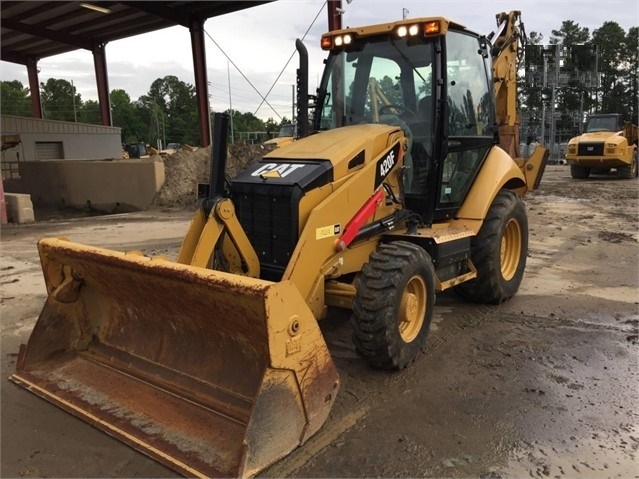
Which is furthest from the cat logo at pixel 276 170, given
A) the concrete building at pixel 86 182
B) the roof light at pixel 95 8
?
the roof light at pixel 95 8

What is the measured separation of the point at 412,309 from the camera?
3939mm

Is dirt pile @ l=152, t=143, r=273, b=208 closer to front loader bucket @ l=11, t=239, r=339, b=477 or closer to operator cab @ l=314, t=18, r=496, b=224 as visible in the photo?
operator cab @ l=314, t=18, r=496, b=224

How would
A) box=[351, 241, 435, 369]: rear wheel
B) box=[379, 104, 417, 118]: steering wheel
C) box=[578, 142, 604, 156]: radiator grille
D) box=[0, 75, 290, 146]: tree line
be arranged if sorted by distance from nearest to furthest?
1. box=[351, 241, 435, 369]: rear wheel
2. box=[379, 104, 417, 118]: steering wheel
3. box=[578, 142, 604, 156]: radiator grille
4. box=[0, 75, 290, 146]: tree line

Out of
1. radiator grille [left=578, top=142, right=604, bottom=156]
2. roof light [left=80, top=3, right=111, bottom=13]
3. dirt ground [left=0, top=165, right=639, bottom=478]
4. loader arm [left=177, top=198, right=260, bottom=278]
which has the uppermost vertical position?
roof light [left=80, top=3, right=111, bottom=13]

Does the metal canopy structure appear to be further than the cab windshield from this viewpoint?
Yes

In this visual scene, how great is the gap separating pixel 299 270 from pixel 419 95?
202 centimetres

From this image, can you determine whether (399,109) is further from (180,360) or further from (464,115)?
(180,360)

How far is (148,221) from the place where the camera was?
499 inches

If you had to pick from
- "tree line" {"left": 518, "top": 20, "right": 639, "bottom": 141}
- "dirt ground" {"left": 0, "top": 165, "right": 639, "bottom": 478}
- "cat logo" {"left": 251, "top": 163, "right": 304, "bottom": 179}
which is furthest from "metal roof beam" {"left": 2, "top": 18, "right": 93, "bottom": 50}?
"tree line" {"left": 518, "top": 20, "right": 639, "bottom": 141}

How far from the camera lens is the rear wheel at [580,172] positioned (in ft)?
69.7

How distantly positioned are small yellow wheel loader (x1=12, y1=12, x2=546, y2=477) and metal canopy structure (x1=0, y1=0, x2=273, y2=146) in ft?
46.0

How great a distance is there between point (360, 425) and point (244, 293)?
1172mm

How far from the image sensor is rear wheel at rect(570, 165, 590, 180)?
2125 cm

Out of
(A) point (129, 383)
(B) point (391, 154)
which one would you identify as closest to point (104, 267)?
(A) point (129, 383)
